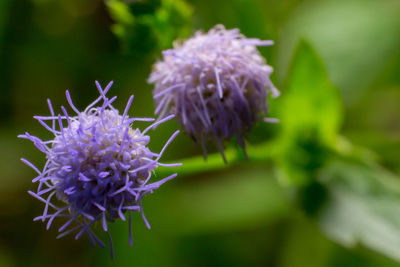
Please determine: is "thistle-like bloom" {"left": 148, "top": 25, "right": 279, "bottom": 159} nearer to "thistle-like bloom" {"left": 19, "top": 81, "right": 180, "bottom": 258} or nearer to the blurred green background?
"thistle-like bloom" {"left": 19, "top": 81, "right": 180, "bottom": 258}

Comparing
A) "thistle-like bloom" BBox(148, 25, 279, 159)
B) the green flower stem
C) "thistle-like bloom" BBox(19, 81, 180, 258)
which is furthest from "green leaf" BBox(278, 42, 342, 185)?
"thistle-like bloom" BBox(19, 81, 180, 258)

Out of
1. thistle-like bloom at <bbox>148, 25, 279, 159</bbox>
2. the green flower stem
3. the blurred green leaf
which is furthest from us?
the blurred green leaf

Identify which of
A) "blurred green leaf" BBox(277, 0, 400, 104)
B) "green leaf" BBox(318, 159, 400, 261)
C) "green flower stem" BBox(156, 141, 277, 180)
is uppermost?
"blurred green leaf" BBox(277, 0, 400, 104)

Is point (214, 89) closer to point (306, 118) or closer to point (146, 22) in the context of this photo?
point (146, 22)

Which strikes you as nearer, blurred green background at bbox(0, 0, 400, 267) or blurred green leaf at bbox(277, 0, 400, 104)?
blurred green background at bbox(0, 0, 400, 267)

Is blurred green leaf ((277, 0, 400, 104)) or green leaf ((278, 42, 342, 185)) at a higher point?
blurred green leaf ((277, 0, 400, 104))

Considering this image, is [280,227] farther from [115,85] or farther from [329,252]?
[115,85]

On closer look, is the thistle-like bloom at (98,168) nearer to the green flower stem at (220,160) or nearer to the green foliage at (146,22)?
the green flower stem at (220,160)

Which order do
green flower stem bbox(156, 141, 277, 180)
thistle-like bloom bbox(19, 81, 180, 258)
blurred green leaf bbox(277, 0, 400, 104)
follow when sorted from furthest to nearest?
1. blurred green leaf bbox(277, 0, 400, 104)
2. green flower stem bbox(156, 141, 277, 180)
3. thistle-like bloom bbox(19, 81, 180, 258)
